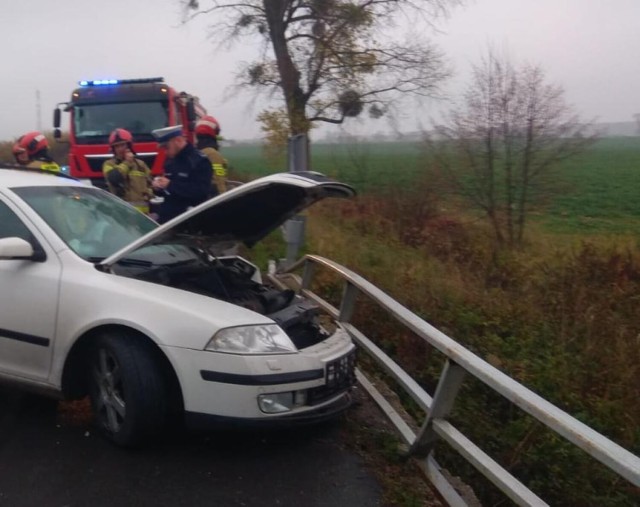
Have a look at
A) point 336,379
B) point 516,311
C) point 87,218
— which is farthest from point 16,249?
point 516,311

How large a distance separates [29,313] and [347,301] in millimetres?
2521

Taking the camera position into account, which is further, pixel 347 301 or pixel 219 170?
pixel 219 170

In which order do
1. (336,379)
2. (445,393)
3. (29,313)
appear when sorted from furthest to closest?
(29,313) → (336,379) → (445,393)

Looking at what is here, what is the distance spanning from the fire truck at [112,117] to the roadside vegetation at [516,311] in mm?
3876

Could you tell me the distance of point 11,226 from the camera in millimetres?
5609

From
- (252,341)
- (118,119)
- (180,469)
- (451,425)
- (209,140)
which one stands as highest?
(118,119)

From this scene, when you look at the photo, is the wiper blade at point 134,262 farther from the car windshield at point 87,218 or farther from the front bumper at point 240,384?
the front bumper at point 240,384

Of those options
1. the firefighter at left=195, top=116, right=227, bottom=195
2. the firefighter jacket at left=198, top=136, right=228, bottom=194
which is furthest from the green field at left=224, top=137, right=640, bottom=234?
the firefighter at left=195, top=116, right=227, bottom=195

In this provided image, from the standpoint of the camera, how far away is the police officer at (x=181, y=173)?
24.9 feet

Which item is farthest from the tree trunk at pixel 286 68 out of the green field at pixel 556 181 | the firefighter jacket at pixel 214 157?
the firefighter jacket at pixel 214 157

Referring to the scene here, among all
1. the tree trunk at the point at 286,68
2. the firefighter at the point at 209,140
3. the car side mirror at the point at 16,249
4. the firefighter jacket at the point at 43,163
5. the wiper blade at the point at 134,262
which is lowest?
the wiper blade at the point at 134,262

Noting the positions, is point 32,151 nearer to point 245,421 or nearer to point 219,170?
point 219,170

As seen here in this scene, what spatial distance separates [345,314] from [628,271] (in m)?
4.83

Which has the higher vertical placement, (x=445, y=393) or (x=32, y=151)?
(x=32, y=151)
